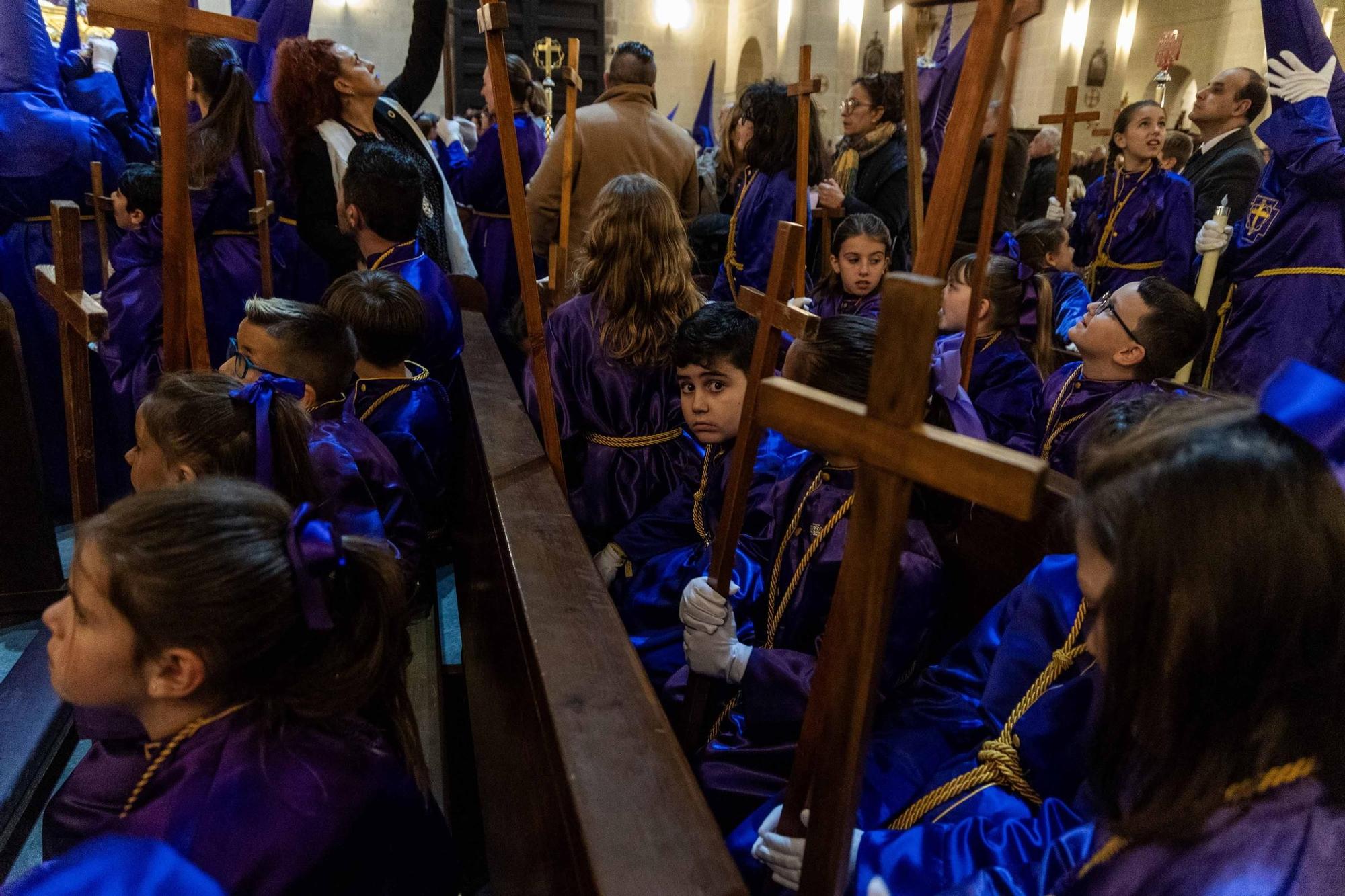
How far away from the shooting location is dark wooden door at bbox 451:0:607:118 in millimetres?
11539

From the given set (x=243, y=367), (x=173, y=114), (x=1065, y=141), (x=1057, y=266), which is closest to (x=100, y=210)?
(x=243, y=367)

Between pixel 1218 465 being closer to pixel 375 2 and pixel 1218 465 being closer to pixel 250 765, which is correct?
pixel 250 765

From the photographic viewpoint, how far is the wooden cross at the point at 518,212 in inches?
73.5

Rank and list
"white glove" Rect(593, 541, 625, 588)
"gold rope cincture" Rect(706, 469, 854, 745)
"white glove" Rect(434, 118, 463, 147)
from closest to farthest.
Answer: "gold rope cincture" Rect(706, 469, 854, 745) → "white glove" Rect(593, 541, 625, 588) → "white glove" Rect(434, 118, 463, 147)

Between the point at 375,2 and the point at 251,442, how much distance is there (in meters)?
12.6

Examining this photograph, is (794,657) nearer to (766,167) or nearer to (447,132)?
(766,167)

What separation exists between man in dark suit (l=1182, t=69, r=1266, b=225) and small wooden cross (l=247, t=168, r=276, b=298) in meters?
4.45

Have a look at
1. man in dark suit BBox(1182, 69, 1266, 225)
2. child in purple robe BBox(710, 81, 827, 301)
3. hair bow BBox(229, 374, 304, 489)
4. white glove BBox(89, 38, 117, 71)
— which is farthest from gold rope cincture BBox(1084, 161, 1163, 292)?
white glove BBox(89, 38, 117, 71)

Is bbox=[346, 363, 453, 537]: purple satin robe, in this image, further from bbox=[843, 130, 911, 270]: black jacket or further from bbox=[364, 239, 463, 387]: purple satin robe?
bbox=[843, 130, 911, 270]: black jacket

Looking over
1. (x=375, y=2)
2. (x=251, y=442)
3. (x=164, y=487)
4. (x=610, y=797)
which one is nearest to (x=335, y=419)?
(x=251, y=442)

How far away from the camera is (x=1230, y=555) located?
0.70m

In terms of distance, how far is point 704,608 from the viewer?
5.05 feet

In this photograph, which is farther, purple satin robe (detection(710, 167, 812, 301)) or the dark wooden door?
the dark wooden door

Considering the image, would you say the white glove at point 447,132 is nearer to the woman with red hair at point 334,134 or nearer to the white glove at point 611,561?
the woman with red hair at point 334,134
